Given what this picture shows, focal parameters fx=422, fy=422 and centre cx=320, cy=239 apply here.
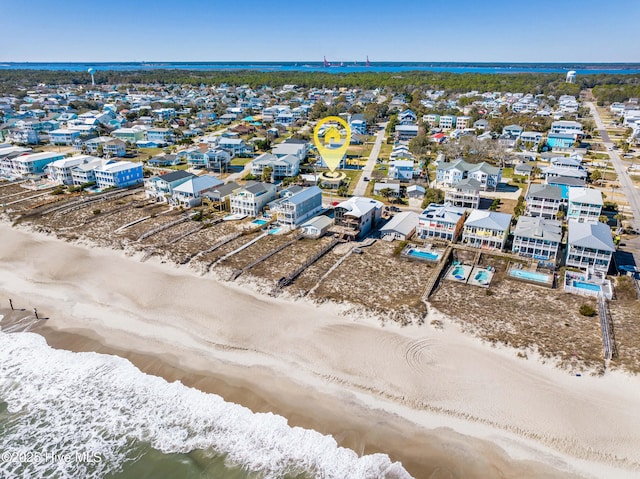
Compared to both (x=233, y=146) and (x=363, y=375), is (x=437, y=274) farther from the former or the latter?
(x=233, y=146)

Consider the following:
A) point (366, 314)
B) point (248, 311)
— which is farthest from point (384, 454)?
point (248, 311)

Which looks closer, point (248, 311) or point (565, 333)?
point (565, 333)

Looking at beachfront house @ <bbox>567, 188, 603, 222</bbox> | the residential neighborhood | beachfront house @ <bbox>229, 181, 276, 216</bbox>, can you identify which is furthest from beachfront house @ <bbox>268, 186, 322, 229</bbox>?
beachfront house @ <bbox>567, 188, 603, 222</bbox>

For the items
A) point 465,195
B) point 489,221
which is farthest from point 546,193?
point 489,221

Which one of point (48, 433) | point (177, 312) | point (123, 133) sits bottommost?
point (48, 433)

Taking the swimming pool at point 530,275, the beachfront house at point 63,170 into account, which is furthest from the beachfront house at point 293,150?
the swimming pool at point 530,275

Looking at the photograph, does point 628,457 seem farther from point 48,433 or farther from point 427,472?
point 48,433

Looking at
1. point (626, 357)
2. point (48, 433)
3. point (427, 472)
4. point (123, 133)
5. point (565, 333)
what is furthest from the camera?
point (123, 133)
